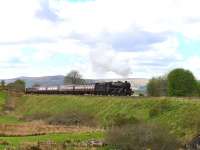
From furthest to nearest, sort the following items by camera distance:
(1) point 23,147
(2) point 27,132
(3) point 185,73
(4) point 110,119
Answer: (3) point 185,73 → (4) point 110,119 → (2) point 27,132 → (1) point 23,147

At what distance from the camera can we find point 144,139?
4909 centimetres

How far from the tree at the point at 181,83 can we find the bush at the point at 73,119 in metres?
26.2

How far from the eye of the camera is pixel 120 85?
105m

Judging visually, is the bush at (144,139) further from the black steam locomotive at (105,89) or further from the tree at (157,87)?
the tree at (157,87)

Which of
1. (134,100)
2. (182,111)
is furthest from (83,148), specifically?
(134,100)

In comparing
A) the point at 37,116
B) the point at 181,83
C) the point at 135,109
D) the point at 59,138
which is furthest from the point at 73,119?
the point at 181,83

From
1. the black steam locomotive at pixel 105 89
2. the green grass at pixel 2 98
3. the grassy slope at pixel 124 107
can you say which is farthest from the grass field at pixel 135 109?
the green grass at pixel 2 98

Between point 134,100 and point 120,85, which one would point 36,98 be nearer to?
point 120,85

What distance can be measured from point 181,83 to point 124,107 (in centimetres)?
3733

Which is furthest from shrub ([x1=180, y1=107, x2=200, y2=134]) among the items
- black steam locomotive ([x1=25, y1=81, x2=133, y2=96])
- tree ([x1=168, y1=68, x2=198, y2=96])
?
tree ([x1=168, y1=68, x2=198, y2=96])

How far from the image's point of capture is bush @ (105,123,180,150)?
48.6m

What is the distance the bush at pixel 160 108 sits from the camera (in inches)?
2643

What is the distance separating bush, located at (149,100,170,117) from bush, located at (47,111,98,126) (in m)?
14.4

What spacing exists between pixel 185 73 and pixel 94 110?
33.2 metres
